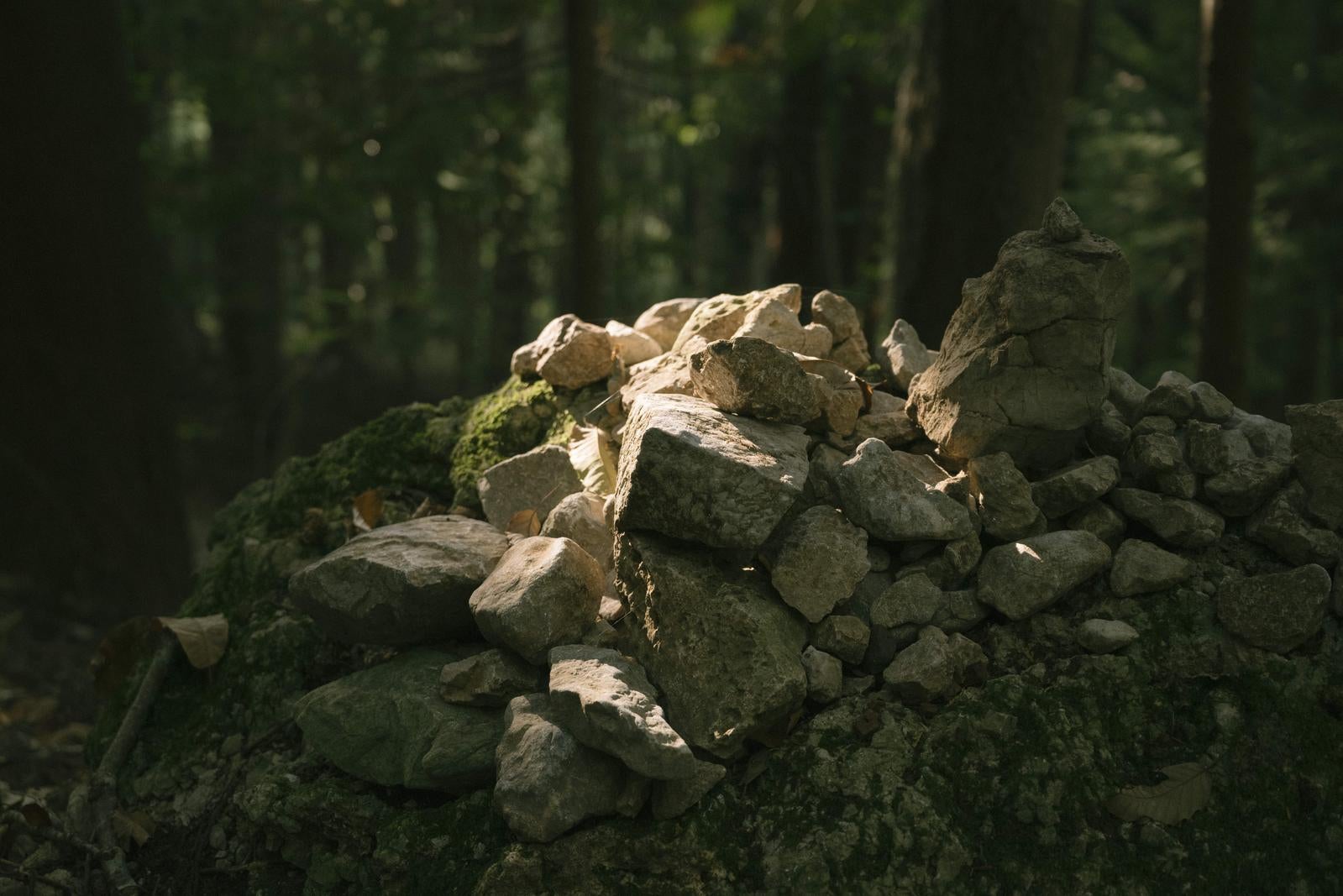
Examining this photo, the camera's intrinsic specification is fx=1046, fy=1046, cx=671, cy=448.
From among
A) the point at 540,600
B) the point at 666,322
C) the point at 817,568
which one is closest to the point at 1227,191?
the point at 666,322

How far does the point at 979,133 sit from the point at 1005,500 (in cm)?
347

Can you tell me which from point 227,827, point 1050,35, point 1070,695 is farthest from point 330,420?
point 1070,695

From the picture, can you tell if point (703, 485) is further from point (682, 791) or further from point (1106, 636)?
point (1106, 636)

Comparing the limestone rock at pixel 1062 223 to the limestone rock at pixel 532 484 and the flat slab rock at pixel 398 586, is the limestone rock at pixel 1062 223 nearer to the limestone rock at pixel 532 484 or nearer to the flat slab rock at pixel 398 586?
the limestone rock at pixel 532 484

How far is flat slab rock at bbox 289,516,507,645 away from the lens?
2432 millimetres

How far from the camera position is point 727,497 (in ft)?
7.07

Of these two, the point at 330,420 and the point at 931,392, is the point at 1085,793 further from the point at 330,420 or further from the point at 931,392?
the point at 330,420

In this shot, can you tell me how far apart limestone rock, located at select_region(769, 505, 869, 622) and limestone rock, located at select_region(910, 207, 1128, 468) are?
46 cm

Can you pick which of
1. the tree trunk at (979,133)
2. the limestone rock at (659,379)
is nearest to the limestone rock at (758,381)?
the limestone rock at (659,379)

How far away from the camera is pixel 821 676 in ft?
7.20

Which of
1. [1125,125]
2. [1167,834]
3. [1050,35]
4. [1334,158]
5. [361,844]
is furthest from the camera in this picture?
[1125,125]

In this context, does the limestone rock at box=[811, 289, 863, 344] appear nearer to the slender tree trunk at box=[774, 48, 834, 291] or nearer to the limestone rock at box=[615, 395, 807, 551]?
the limestone rock at box=[615, 395, 807, 551]

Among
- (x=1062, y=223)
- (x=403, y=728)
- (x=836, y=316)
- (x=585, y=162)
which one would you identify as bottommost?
(x=403, y=728)

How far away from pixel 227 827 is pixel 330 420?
38.6 ft
